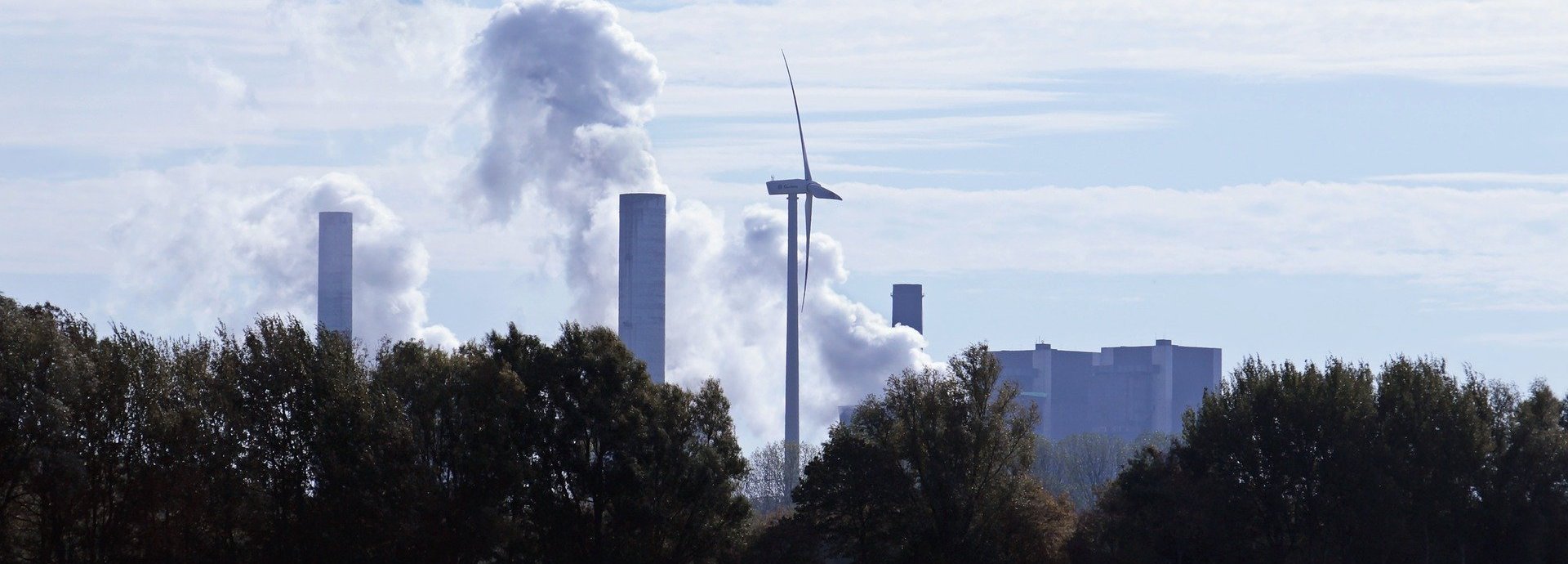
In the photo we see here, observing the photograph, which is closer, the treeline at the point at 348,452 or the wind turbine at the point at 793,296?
the treeline at the point at 348,452

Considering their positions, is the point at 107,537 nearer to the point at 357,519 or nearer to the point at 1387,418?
the point at 357,519

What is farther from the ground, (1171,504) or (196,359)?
(196,359)

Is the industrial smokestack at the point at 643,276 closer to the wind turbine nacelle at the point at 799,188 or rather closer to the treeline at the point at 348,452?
the wind turbine nacelle at the point at 799,188

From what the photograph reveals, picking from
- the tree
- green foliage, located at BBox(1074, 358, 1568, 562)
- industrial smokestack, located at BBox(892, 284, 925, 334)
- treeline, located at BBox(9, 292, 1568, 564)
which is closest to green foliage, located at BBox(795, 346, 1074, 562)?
treeline, located at BBox(9, 292, 1568, 564)

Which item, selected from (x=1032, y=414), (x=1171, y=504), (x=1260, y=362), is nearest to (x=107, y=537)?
(x=1032, y=414)

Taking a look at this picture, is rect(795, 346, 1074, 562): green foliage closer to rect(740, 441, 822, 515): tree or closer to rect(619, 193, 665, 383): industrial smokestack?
rect(740, 441, 822, 515): tree

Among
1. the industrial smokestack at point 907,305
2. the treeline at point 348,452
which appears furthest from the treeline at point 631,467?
the industrial smokestack at point 907,305
